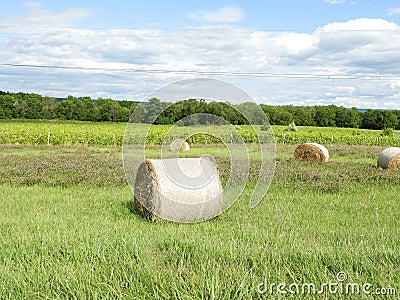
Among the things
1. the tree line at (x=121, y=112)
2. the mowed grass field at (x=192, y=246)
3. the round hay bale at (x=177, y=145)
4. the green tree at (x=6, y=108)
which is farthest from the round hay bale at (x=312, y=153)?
the green tree at (x=6, y=108)

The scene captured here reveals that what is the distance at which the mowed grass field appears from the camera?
167 inches

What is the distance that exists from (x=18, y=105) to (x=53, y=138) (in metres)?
44.0

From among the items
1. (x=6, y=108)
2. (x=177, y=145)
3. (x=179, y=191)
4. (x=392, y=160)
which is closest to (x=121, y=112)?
(x=6, y=108)

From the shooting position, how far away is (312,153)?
72.0 ft

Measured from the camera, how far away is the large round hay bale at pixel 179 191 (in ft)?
27.6

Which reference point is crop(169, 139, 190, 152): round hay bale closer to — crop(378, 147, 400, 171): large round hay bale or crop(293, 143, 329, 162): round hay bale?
crop(293, 143, 329, 162): round hay bale

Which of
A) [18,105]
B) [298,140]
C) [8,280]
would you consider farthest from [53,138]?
[18,105]

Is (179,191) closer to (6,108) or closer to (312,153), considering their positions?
(312,153)

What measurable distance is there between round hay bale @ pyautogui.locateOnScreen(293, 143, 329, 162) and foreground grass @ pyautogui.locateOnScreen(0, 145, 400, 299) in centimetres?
982

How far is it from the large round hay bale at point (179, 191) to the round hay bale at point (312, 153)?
538 inches

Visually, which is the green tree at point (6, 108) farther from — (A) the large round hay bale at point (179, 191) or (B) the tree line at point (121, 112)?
(A) the large round hay bale at point (179, 191)

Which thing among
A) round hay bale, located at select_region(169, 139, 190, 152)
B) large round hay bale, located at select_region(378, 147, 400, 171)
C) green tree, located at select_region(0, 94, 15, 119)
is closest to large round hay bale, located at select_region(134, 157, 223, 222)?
large round hay bale, located at select_region(378, 147, 400, 171)

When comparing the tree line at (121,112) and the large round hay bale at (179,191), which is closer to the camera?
the large round hay bale at (179,191)

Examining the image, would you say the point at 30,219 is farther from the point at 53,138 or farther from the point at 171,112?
the point at 53,138
